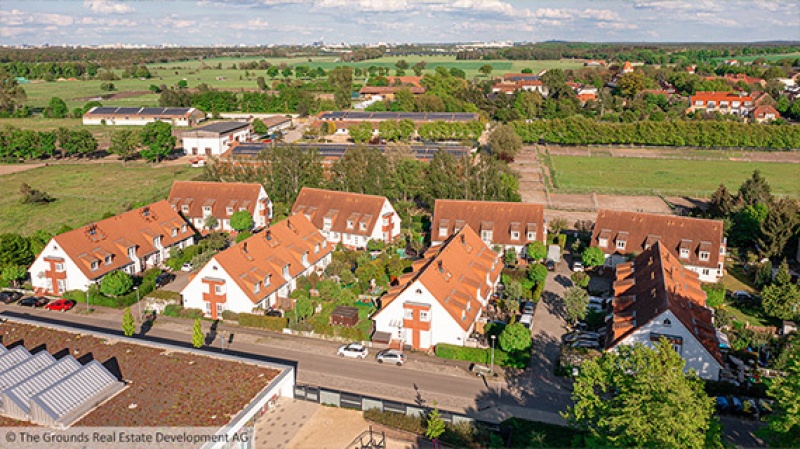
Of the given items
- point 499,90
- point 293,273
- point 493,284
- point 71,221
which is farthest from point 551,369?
point 499,90

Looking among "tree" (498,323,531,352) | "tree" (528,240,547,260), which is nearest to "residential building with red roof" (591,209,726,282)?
"tree" (528,240,547,260)

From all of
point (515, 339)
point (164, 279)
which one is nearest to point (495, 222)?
point (515, 339)

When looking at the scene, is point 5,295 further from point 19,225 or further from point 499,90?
point 499,90

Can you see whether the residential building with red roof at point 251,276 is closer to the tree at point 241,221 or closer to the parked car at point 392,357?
the tree at point 241,221

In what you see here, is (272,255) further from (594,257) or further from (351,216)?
(594,257)

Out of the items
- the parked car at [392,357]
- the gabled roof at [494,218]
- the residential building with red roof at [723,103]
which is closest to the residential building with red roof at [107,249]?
the gabled roof at [494,218]

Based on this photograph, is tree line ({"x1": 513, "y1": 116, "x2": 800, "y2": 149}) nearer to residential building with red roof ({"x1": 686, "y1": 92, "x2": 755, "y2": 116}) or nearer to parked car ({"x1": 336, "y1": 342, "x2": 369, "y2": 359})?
residential building with red roof ({"x1": 686, "y1": 92, "x2": 755, "y2": 116})
